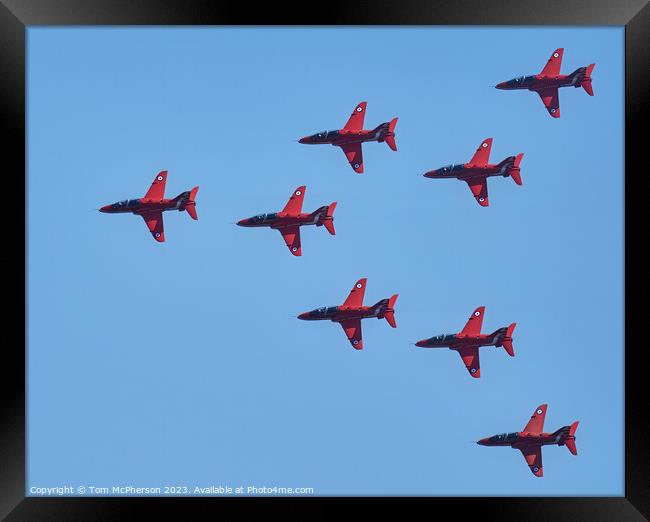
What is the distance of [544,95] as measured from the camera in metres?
6.06

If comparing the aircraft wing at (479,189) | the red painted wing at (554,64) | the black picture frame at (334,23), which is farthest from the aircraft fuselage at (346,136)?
the red painted wing at (554,64)

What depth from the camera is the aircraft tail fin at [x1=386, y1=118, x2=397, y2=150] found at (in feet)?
19.8

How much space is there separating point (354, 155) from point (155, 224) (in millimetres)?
1422

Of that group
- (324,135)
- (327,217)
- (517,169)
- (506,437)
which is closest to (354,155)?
(324,135)

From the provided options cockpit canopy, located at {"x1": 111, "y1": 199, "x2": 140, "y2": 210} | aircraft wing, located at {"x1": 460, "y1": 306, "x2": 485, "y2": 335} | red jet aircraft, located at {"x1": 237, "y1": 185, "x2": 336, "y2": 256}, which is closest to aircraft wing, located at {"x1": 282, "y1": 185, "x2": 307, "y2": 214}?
red jet aircraft, located at {"x1": 237, "y1": 185, "x2": 336, "y2": 256}

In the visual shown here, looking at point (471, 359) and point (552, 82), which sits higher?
point (552, 82)

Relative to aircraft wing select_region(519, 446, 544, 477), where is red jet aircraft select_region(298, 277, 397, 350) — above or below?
above

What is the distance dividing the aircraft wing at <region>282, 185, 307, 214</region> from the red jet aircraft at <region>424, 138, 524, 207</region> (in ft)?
2.76

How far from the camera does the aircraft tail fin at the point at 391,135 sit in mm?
6043

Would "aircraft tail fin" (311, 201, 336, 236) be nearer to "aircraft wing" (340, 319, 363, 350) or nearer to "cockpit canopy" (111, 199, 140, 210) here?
"aircraft wing" (340, 319, 363, 350)

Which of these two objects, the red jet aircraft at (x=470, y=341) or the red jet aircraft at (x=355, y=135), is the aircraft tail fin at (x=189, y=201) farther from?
the red jet aircraft at (x=470, y=341)

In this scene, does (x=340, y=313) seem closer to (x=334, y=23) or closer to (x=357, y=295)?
(x=357, y=295)

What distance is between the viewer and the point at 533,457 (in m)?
5.89

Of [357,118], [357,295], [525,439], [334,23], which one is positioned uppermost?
[334,23]
